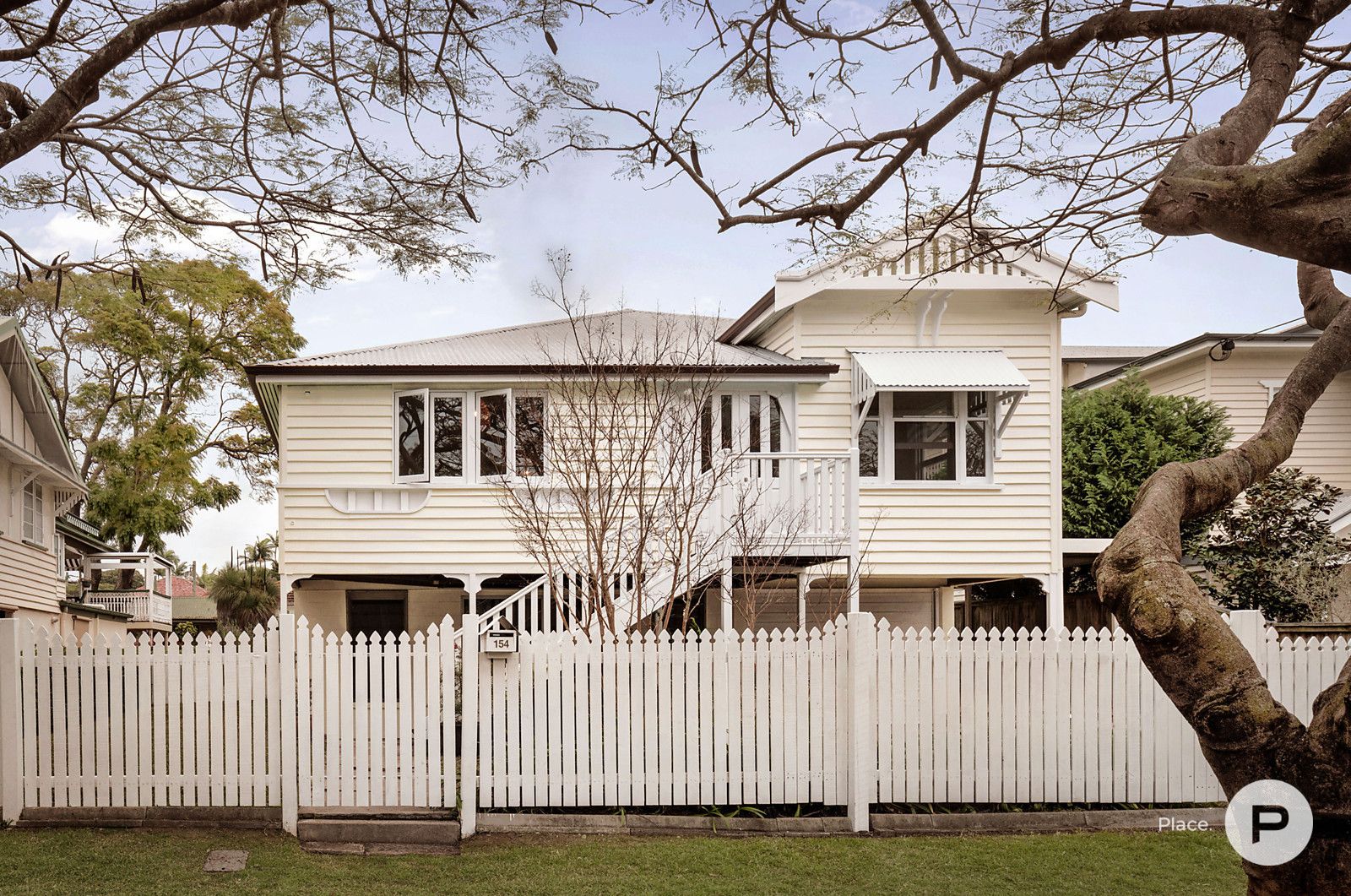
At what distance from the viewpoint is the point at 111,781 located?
34.8ft

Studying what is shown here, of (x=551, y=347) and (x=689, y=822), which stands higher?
(x=551, y=347)

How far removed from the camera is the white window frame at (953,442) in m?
18.0

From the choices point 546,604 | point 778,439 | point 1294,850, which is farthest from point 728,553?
point 1294,850

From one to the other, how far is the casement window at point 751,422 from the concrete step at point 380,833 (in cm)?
816

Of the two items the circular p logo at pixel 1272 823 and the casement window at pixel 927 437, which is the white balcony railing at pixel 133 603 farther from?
the circular p logo at pixel 1272 823

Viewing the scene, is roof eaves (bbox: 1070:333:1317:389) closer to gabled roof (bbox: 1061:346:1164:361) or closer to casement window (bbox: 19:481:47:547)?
gabled roof (bbox: 1061:346:1164:361)

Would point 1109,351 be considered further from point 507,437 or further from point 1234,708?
point 1234,708

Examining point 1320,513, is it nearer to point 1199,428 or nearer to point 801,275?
point 1199,428

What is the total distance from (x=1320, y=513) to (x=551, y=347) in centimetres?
1147

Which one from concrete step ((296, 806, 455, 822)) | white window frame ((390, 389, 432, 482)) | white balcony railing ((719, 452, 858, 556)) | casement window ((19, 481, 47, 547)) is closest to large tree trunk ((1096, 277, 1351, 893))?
concrete step ((296, 806, 455, 822))

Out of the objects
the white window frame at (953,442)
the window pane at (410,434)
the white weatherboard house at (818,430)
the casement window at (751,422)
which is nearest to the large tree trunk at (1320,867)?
the white weatherboard house at (818,430)

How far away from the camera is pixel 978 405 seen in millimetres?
18297

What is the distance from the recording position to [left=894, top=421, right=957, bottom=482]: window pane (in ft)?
60.0

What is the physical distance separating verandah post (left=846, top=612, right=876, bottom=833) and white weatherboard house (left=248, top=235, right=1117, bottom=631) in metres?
6.20
